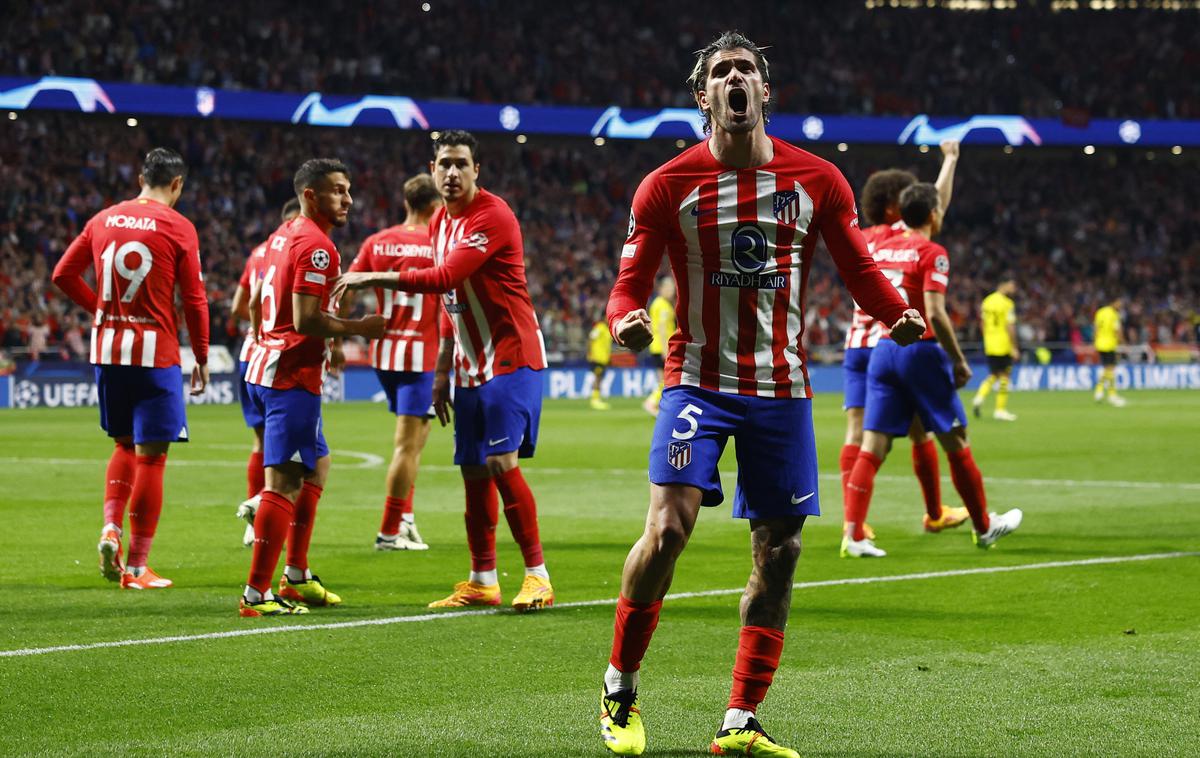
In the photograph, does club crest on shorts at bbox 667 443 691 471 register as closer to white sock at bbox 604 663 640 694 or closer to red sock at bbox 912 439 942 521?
white sock at bbox 604 663 640 694

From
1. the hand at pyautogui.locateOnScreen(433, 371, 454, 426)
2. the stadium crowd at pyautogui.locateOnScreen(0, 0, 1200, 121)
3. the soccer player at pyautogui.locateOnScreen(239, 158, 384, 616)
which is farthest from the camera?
the stadium crowd at pyautogui.locateOnScreen(0, 0, 1200, 121)

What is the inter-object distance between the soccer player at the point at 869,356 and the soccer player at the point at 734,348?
488 centimetres

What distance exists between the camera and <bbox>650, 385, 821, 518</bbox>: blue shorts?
475 centimetres

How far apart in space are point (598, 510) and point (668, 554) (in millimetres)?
7544

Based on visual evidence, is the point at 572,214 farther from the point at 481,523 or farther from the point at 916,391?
the point at 481,523

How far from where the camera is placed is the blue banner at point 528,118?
34188mm

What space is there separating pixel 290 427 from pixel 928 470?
4.78m

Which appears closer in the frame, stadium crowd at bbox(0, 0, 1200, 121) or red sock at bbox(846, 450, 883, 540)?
red sock at bbox(846, 450, 883, 540)

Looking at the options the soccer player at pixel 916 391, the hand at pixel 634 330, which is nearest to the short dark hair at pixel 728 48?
the hand at pixel 634 330

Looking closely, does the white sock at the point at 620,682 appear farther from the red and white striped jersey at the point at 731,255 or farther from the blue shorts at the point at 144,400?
the blue shorts at the point at 144,400

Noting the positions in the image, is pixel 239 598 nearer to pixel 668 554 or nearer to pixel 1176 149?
pixel 668 554

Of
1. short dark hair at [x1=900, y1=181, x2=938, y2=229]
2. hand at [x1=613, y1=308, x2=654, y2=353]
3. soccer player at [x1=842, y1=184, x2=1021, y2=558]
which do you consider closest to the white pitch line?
soccer player at [x1=842, y1=184, x2=1021, y2=558]

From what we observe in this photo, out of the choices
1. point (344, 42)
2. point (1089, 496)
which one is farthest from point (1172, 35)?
point (1089, 496)

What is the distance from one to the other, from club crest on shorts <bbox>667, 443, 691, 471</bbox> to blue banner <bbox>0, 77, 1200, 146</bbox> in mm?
29771
